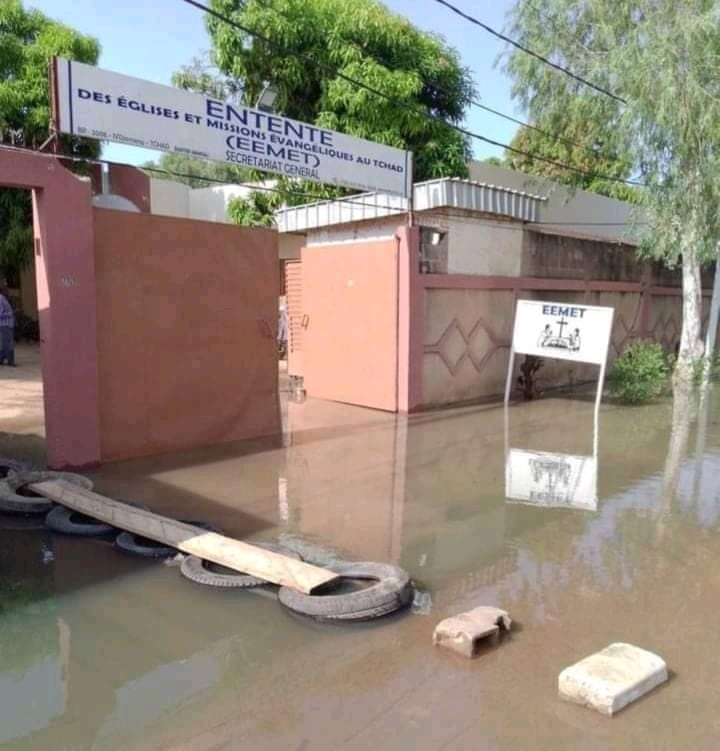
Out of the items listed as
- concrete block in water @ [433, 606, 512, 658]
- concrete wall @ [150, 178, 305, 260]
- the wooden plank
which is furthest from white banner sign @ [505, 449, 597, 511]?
concrete wall @ [150, 178, 305, 260]

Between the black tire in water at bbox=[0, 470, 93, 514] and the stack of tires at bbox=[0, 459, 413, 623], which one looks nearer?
the stack of tires at bbox=[0, 459, 413, 623]

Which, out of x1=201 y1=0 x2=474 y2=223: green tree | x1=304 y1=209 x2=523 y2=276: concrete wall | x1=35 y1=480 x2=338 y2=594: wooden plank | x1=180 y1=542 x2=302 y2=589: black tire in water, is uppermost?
x1=201 y1=0 x2=474 y2=223: green tree

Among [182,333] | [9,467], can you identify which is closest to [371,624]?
[9,467]

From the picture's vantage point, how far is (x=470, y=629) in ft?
12.6

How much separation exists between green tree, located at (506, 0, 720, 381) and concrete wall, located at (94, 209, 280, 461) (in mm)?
7846

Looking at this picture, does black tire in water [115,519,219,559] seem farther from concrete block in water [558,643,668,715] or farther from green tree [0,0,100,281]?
green tree [0,0,100,281]

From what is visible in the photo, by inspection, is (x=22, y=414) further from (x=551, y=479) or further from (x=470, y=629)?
(x=470, y=629)

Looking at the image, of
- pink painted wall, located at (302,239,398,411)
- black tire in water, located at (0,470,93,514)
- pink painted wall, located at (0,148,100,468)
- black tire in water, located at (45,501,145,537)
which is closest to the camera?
black tire in water, located at (45,501,145,537)

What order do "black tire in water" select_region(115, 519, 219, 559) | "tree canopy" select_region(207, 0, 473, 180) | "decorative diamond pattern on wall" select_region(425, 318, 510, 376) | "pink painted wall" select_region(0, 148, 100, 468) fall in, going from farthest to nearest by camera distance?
"tree canopy" select_region(207, 0, 473, 180)
"decorative diamond pattern on wall" select_region(425, 318, 510, 376)
"pink painted wall" select_region(0, 148, 100, 468)
"black tire in water" select_region(115, 519, 219, 559)

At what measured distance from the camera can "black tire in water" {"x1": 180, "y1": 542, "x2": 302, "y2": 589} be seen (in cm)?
461

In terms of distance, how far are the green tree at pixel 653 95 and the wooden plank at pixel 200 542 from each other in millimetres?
10958

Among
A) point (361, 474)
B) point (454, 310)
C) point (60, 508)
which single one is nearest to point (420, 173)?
point (454, 310)

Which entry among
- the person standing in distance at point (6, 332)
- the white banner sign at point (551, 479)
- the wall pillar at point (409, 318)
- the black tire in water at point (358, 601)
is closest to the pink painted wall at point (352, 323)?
the wall pillar at point (409, 318)

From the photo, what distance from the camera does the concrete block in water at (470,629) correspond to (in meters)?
3.80
